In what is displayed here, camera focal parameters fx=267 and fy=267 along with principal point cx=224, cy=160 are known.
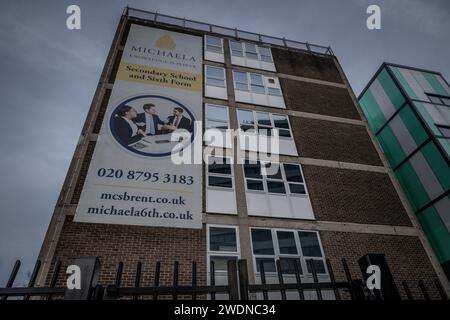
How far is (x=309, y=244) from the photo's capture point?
9.40m

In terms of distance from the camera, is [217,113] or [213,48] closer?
[217,113]

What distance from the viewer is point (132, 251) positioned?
26.7 ft

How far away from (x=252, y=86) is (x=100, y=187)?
950 centimetres

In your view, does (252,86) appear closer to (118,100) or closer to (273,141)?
(273,141)

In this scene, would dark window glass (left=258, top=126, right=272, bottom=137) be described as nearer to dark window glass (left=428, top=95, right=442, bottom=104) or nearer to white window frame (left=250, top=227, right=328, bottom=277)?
white window frame (left=250, top=227, right=328, bottom=277)

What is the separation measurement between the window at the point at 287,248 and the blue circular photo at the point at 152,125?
4.55 meters

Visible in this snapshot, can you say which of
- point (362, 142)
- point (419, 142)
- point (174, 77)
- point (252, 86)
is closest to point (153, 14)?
point (174, 77)

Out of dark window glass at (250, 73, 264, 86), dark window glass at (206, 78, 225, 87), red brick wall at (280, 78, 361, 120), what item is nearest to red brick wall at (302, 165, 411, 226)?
red brick wall at (280, 78, 361, 120)

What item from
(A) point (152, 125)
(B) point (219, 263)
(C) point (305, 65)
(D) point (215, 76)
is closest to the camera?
(B) point (219, 263)

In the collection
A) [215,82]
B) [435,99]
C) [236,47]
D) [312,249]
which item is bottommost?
[312,249]

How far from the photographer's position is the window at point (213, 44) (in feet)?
52.2

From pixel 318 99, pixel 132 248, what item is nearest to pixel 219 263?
pixel 132 248

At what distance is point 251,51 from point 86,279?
16499mm

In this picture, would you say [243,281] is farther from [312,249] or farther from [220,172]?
[220,172]
